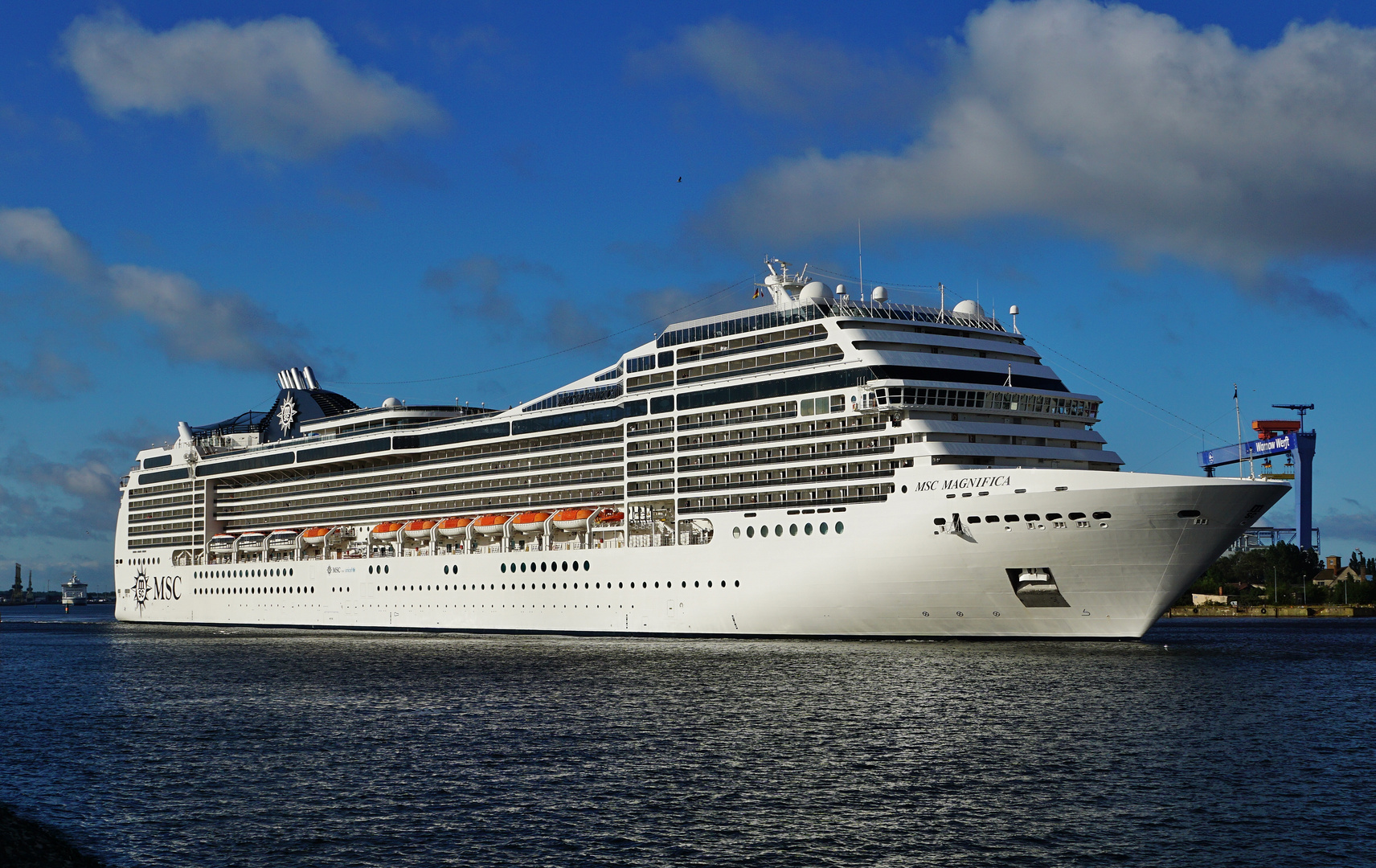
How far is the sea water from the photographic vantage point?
21078 millimetres

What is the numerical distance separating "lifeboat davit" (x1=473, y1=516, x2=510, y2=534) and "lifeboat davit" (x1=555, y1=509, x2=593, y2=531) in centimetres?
510

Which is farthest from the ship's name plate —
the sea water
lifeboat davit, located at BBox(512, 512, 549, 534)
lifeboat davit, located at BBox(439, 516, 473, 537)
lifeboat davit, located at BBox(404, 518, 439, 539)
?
lifeboat davit, located at BBox(404, 518, 439, 539)

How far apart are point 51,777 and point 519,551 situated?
38402mm

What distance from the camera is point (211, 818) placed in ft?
77.3

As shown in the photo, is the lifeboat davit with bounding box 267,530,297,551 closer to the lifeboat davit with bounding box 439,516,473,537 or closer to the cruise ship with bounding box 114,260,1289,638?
the cruise ship with bounding box 114,260,1289,638

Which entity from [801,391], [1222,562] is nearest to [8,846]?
[801,391]

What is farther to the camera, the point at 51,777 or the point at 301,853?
the point at 51,777

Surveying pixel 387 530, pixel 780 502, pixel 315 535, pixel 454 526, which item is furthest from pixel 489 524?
pixel 780 502

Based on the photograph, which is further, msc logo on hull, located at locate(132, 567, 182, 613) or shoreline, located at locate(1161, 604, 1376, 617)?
shoreline, located at locate(1161, 604, 1376, 617)

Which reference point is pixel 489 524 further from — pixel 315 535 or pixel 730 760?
pixel 730 760

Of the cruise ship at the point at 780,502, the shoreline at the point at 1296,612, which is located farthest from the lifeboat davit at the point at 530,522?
the shoreline at the point at 1296,612

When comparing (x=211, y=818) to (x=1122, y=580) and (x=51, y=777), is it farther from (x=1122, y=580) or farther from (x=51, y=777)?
(x=1122, y=580)

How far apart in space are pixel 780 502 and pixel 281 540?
46.7m

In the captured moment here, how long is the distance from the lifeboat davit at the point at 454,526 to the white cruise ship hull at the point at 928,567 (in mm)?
7841
